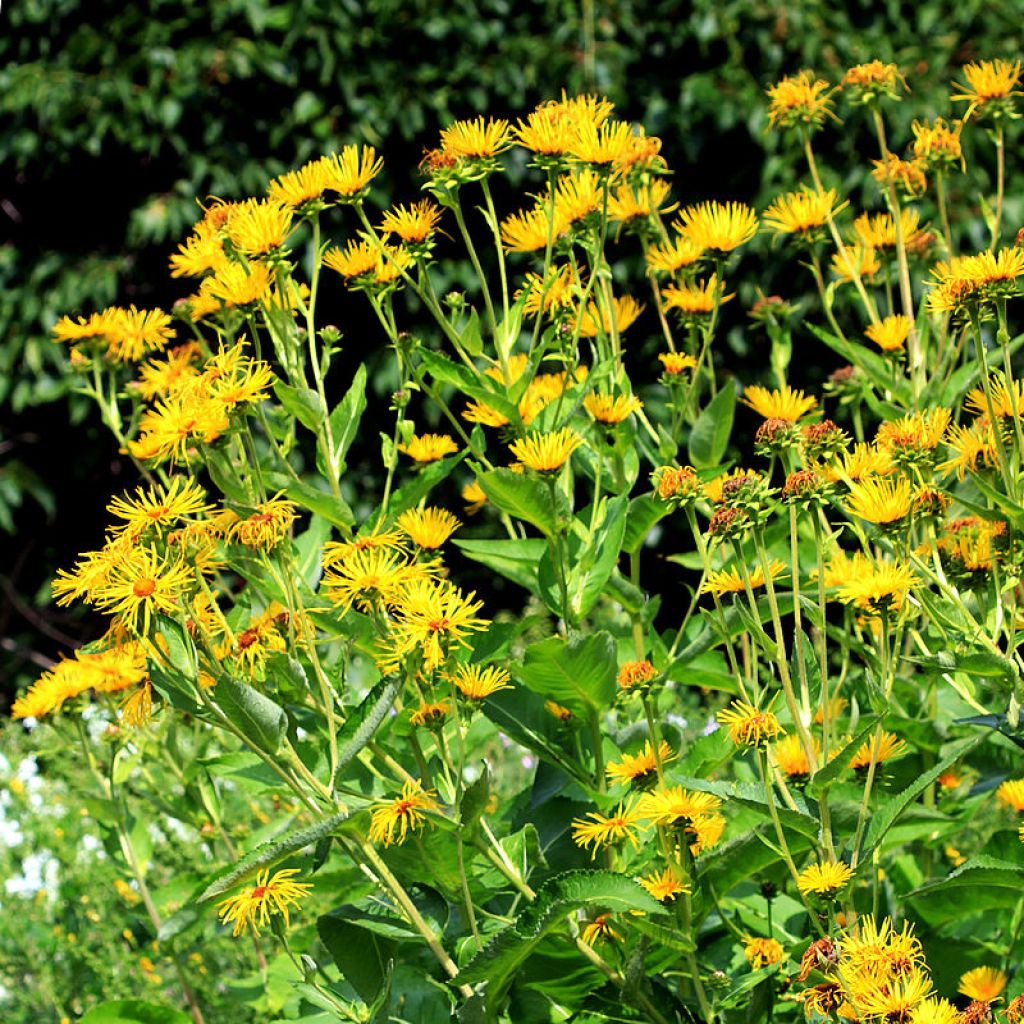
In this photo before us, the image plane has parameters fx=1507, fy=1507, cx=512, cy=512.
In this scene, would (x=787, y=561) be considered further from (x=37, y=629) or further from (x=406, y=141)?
(x=37, y=629)

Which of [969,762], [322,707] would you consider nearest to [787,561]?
[969,762]

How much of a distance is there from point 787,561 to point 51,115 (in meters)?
3.66

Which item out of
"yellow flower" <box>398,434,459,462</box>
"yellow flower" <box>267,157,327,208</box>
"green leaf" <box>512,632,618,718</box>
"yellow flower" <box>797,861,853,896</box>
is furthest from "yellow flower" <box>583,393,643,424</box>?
"yellow flower" <box>797,861,853,896</box>

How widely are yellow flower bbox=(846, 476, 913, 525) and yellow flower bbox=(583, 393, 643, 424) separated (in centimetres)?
39

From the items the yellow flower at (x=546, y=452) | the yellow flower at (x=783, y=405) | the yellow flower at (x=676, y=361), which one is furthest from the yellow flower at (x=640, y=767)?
the yellow flower at (x=676, y=361)

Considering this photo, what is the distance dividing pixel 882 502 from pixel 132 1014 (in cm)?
124

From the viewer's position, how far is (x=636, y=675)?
1.68m

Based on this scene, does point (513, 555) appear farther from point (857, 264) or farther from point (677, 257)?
point (857, 264)

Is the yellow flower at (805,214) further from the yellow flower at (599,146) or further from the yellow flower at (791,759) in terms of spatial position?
the yellow flower at (791,759)

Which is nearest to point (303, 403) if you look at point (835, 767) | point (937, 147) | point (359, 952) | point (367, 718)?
point (367, 718)

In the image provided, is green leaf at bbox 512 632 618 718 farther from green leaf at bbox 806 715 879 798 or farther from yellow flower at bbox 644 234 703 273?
yellow flower at bbox 644 234 703 273

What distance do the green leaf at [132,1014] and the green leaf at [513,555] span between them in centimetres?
76

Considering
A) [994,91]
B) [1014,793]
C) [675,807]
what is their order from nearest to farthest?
[675,807], [1014,793], [994,91]

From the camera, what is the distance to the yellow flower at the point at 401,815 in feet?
5.19
